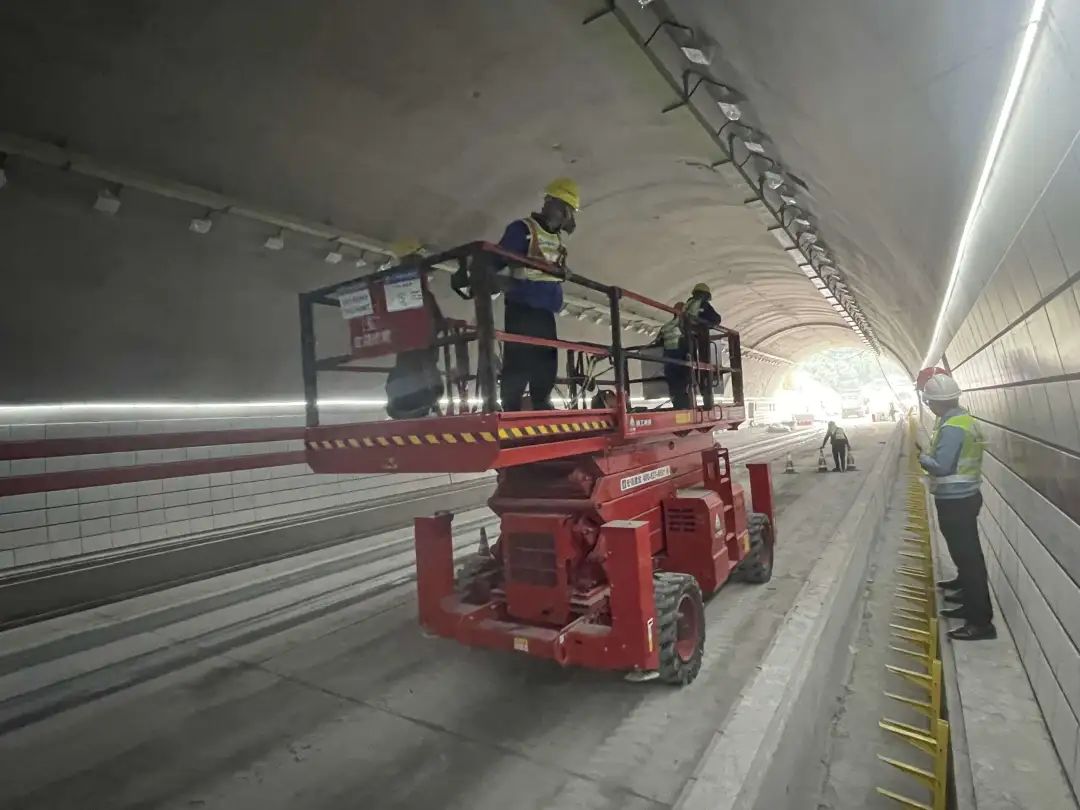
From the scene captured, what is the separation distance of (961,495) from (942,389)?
84 centimetres

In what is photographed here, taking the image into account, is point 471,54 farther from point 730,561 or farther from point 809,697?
→ point 809,697

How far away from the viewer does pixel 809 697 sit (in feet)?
13.2

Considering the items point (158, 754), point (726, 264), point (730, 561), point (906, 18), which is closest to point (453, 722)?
point (158, 754)

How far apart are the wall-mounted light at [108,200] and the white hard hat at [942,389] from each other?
726 centimetres

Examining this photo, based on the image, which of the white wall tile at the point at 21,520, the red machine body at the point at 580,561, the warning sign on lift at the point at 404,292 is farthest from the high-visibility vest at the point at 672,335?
the white wall tile at the point at 21,520

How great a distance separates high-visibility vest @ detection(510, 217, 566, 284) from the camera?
395cm

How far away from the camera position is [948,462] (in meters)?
4.60

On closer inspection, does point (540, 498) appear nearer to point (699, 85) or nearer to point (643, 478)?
point (643, 478)

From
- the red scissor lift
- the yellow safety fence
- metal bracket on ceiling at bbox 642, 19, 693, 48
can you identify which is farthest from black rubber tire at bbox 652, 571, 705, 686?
metal bracket on ceiling at bbox 642, 19, 693, 48

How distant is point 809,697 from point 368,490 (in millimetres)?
8750

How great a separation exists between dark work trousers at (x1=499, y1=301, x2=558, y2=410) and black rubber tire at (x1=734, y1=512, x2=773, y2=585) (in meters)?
3.24

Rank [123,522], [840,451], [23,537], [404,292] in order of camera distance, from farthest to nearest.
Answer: [840,451] < [123,522] < [23,537] < [404,292]

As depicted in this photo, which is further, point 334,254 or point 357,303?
point 334,254

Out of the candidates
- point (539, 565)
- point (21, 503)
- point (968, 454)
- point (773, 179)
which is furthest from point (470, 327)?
point (21, 503)
